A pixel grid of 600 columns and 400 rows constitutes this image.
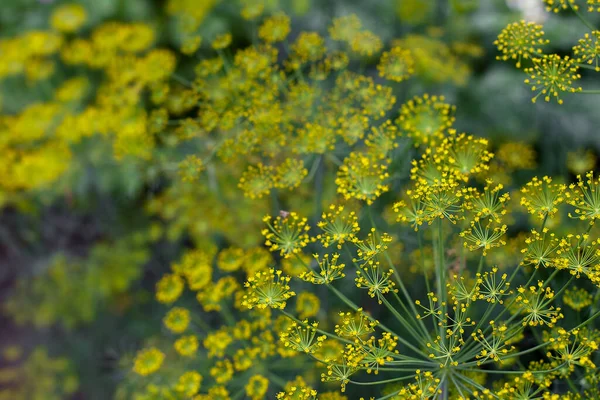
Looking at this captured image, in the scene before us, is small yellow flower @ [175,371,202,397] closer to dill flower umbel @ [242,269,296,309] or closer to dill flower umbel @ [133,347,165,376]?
dill flower umbel @ [133,347,165,376]

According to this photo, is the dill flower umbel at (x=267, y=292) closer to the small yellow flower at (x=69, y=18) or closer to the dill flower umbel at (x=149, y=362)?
the dill flower umbel at (x=149, y=362)

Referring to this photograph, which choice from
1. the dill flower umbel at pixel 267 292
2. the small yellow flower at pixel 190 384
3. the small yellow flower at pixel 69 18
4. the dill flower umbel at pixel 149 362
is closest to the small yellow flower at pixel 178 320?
the dill flower umbel at pixel 149 362

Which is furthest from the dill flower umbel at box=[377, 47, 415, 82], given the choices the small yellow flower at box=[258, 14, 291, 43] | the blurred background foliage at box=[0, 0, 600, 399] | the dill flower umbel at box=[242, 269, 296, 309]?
the dill flower umbel at box=[242, 269, 296, 309]

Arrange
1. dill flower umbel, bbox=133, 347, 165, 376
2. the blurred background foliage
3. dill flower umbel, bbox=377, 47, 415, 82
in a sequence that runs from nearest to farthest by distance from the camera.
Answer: dill flower umbel, bbox=133, 347, 165, 376 < dill flower umbel, bbox=377, 47, 415, 82 < the blurred background foliage

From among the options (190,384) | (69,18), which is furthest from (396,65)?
(69,18)

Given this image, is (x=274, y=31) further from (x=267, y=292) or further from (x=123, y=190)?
(x=123, y=190)

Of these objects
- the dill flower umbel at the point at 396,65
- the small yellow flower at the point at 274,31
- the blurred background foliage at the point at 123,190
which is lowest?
the blurred background foliage at the point at 123,190

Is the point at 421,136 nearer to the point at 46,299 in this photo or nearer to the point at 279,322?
the point at 279,322

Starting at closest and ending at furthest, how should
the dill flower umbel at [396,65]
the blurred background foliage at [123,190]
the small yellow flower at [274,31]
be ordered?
1. the dill flower umbel at [396,65]
2. the small yellow flower at [274,31]
3. the blurred background foliage at [123,190]
